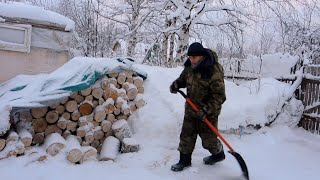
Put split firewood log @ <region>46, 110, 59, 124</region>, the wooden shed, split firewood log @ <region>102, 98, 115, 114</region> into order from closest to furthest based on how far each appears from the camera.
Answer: split firewood log @ <region>46, 110, 59, 124</region> → split firewood log @ <region>102, 98, 115, 114</region> → the wooden shed

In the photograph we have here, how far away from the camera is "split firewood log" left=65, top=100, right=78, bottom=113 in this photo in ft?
16.4

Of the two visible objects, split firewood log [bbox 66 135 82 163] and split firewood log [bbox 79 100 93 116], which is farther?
split firewood log [bbox 79 100 93 116]

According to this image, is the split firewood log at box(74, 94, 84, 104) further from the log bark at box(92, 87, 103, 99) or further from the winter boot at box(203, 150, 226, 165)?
the winter boot at box(203, 150, 226, 165)

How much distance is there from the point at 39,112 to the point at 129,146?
1.47 meters

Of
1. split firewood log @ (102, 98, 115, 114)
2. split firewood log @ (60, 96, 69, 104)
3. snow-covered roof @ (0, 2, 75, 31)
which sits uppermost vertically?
snow-covered roof @ (0, 2, 75, 31)

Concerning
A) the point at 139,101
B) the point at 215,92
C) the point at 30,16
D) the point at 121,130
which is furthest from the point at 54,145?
the point at 30,16

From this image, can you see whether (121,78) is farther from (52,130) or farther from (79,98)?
(52,130)

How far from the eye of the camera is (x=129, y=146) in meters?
4.81

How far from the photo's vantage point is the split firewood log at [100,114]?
5.13m

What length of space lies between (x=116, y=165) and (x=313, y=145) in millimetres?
3740

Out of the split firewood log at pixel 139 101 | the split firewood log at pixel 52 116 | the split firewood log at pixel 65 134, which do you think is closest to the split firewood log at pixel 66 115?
the split firewood log at pixel 52 116

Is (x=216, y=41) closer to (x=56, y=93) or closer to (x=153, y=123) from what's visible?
(x=153, y=123)

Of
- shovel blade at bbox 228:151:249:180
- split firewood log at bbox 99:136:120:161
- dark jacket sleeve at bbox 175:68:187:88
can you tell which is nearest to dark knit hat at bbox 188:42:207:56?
dark jacket sleeve at bbox 175:68:187:88

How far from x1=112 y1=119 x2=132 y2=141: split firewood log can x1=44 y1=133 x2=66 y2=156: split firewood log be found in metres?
0.85
